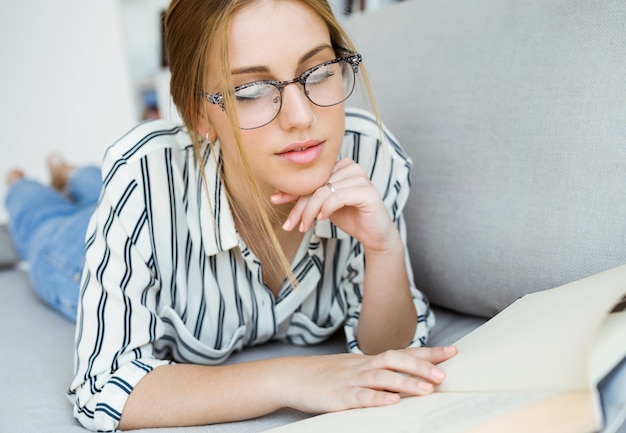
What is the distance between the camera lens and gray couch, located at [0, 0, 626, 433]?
2.64 ft

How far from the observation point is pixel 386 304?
3.02 ft

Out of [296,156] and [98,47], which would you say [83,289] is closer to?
[296,156]

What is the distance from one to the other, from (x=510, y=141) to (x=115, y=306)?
614 millimetres

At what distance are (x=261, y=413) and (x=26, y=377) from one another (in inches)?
17.8

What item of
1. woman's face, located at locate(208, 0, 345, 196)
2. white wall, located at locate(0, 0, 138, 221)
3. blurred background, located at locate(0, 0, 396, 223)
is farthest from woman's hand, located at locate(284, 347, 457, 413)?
white wall, located at locate(0, 0, 138, 221)

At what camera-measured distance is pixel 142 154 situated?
865 mm

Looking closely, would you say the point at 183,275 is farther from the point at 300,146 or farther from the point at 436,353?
the point at 436,353

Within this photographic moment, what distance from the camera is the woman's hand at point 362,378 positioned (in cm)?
61

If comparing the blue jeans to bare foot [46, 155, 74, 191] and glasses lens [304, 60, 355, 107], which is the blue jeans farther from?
glasses lens [304, 60, 355, 107]

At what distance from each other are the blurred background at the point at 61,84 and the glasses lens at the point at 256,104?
2.90 metres

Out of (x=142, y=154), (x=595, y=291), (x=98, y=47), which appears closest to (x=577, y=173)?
(x=595, y=291)

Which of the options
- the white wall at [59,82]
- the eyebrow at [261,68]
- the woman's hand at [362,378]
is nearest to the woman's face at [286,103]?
the eyebrow at [261,68]

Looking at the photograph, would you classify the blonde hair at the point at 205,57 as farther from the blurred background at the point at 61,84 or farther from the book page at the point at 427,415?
the blurred background at the point at 61,84

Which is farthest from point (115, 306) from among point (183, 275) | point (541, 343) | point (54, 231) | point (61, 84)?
point (61, 84)
